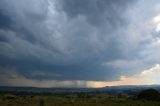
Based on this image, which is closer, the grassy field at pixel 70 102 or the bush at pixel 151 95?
the grassy field at pixel 70 102

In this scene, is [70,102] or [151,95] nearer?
[70,102]

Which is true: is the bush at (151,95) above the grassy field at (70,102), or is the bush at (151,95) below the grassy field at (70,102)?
above

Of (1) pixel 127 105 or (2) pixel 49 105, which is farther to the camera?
(1) pixel 127 105

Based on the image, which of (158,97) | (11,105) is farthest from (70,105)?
(158,97)

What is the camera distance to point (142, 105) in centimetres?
4875

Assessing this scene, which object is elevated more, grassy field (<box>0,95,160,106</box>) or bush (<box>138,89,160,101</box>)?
bush (<box>138,89,160,101</box>)

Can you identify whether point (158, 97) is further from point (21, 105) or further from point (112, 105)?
point (21, 105)

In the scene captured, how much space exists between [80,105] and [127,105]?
28.9 ft

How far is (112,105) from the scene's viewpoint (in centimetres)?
4706

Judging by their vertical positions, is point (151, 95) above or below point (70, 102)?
above

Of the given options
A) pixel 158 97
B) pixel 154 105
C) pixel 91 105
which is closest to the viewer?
pixel 91 105

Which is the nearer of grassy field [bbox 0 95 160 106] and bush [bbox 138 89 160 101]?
grassy field [bbox 0 95 160 106]

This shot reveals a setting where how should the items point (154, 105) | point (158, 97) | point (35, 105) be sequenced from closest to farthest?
point (35, 105) → point (154, 105) → point (158, 97)

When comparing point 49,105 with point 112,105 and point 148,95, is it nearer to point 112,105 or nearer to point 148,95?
point 112,105
